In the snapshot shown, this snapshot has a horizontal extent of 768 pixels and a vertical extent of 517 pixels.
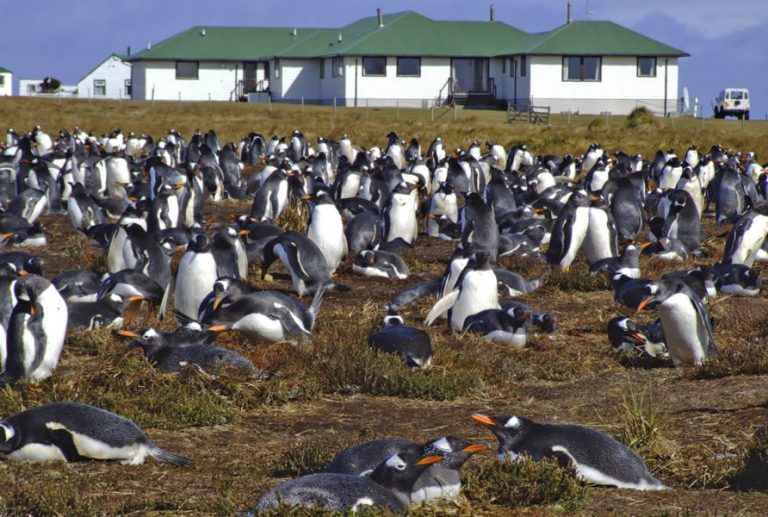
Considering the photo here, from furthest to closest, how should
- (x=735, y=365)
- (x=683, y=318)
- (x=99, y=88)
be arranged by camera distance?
(x=99, y=88) < (x=683, y=318) < (x=735, y=365)

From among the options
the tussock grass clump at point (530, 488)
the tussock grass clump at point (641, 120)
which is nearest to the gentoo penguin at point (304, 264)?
the tussock grass clump at point (530, 488)

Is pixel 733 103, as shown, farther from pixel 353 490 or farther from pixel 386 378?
pixel 353 490

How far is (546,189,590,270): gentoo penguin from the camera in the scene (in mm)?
14312

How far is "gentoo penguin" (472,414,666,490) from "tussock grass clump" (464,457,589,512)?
19 centimetres

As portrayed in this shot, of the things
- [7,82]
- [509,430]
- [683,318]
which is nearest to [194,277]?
[683,318]

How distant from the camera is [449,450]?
17.6 ft

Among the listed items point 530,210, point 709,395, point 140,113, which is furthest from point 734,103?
point 709,395

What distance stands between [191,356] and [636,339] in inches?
144

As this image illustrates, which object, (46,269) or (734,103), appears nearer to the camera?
(46,269)

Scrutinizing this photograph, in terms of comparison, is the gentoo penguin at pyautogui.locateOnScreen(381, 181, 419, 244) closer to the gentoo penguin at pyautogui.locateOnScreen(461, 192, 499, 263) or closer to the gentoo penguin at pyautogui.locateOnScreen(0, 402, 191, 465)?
the gentoo penguin at pyautogui.locateOnScreen(461, 192, 499, 263)

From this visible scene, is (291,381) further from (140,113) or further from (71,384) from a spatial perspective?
(140,113)

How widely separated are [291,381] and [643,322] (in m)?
4.26

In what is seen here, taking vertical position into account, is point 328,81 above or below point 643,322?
above

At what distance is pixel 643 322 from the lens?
1125 centimetres
